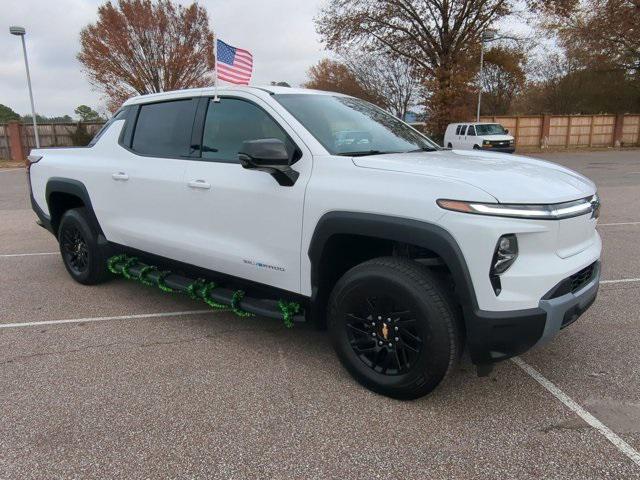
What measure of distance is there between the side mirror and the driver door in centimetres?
6

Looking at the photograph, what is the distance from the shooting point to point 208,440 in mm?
2713

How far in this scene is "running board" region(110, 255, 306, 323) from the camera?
3511 mm

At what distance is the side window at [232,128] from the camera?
3.56m

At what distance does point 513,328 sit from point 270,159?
1630 mm

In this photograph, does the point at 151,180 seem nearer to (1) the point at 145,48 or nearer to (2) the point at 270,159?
(2) the point at 270,159

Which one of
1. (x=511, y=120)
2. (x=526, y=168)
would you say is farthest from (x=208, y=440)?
(x=511, y=120)

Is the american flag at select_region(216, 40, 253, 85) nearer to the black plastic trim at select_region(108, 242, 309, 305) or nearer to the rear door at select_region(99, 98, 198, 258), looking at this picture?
the rear door at select_region(99, 98, 198, 258)

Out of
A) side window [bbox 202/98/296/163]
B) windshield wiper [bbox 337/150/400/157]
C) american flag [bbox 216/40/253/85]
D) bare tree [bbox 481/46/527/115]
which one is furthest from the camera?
bare tree [bbox 481/46/527/115]

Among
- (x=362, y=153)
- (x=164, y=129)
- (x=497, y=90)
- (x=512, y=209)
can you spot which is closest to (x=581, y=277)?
(x=512, y=209)

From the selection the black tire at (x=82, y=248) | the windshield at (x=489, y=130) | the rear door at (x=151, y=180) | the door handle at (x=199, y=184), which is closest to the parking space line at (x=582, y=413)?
the door handle at (x=199, y=184)

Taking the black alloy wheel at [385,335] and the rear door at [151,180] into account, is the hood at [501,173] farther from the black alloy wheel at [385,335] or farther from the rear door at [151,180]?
the rear door at [151,180]

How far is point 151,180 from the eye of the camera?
4.17 metres

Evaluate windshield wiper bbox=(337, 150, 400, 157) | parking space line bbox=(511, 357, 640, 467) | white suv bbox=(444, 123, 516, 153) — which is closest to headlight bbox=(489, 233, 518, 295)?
parking space line bbox=(511, 357, 640, 467)

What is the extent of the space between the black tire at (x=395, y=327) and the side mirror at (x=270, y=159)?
716mm
